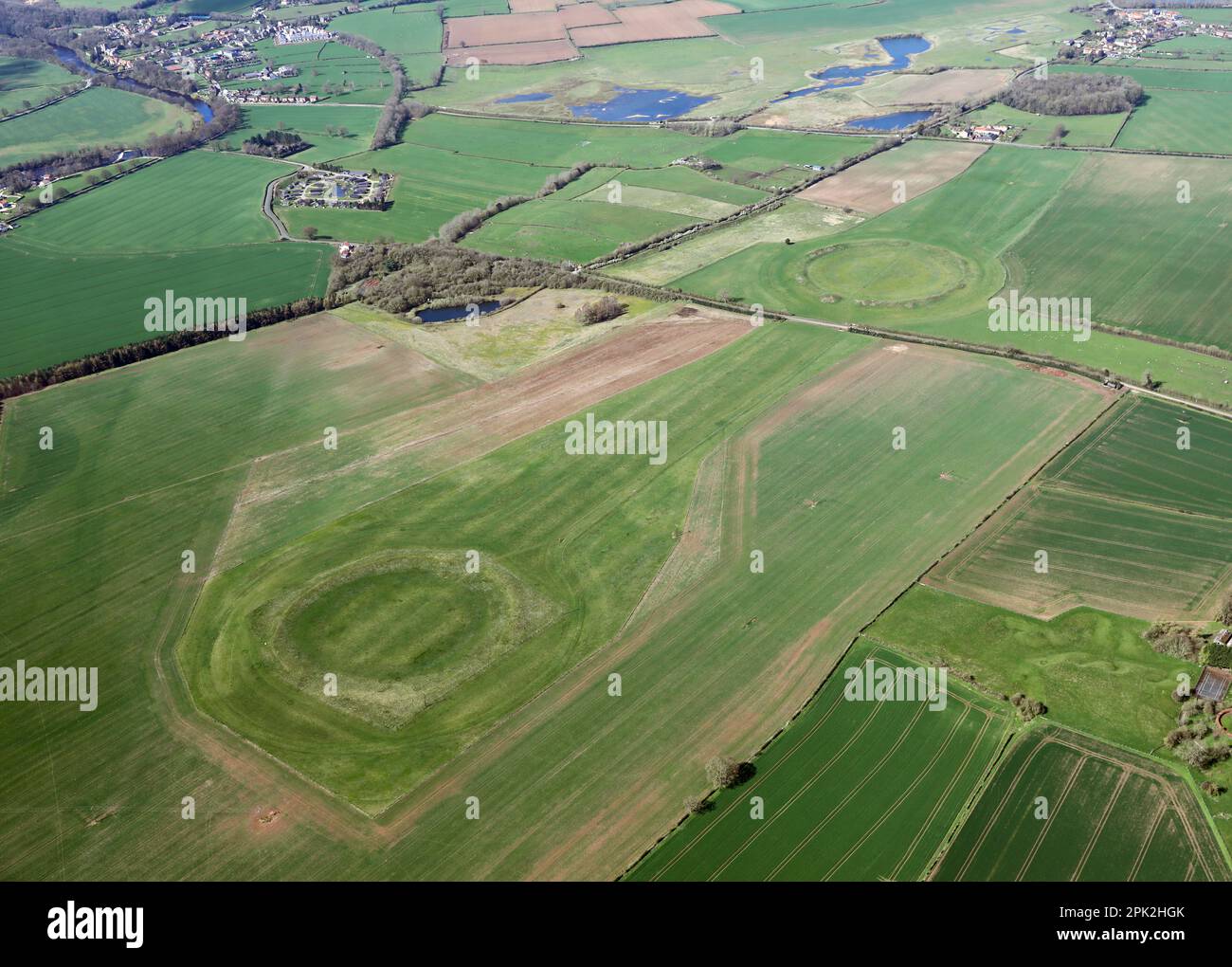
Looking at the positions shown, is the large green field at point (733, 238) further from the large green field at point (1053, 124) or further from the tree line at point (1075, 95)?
the tree line at point (1075, 95)

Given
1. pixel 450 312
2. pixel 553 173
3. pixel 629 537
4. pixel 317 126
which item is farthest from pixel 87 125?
pixel 629 537

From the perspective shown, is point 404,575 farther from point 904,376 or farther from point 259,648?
point 904,376

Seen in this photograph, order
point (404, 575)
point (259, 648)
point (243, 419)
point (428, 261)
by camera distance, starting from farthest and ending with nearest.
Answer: point (428, 261) < point (243, 419) < point (404, 575) < point (259, 648)

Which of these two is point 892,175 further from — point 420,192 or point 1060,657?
point 1060,657

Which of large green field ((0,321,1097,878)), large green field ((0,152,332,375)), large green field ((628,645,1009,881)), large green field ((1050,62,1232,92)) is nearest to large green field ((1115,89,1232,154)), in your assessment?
large green field ((1050,62,1232,92))

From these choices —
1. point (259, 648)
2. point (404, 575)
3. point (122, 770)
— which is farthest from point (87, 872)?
point (404, 575)
